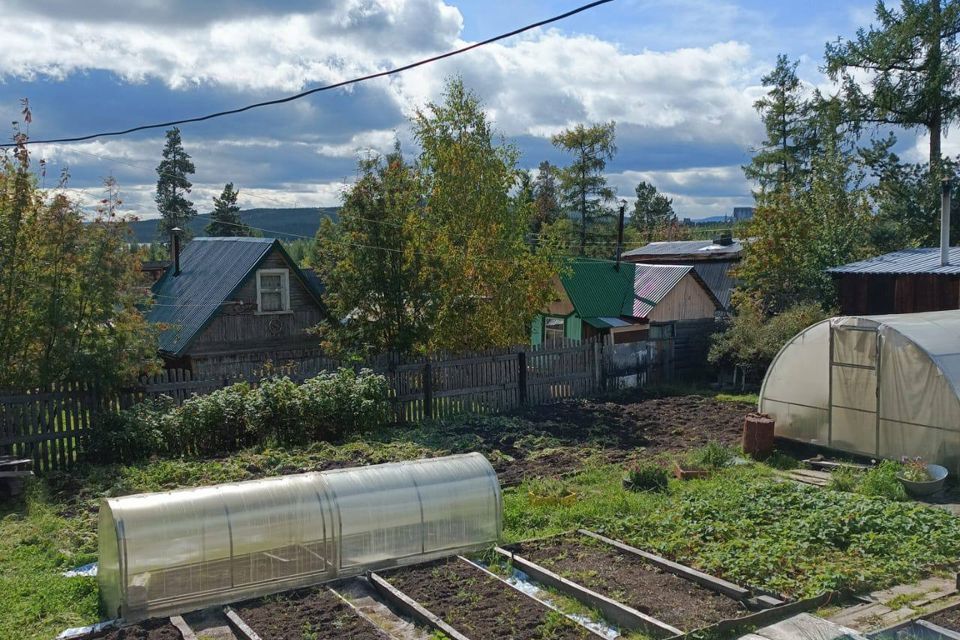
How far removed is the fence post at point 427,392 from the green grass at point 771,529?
5766mm

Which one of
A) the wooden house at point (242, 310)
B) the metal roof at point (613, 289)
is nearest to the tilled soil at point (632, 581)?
the wooden house at point (242, 310)

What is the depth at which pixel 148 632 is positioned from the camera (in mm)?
6137

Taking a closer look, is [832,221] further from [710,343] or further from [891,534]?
[891,534]

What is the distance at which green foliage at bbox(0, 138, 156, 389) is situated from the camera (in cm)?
1212

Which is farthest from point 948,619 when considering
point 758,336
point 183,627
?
point 758,336

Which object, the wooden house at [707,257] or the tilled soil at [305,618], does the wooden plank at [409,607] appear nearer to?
the tilled soil at [305,618]

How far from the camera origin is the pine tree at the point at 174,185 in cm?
5253

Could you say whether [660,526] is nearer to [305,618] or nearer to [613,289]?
[305,618]

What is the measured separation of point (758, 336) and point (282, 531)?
1445 cm

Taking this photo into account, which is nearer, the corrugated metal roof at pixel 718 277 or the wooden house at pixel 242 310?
the wooden house at pixel 242 310

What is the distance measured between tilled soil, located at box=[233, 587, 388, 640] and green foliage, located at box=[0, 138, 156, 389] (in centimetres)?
695

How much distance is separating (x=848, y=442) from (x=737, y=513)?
13.4 ft

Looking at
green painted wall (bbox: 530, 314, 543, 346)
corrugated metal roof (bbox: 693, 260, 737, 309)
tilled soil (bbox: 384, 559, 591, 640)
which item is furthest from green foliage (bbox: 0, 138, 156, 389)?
corrugated metal roof (bbox: 693, 260, 737, 309)

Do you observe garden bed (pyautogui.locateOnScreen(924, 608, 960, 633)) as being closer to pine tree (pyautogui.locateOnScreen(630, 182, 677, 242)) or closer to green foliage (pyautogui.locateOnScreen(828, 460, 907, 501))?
green foliage (pyautogui.locateOnScreen(828, 460, 907, 501))
